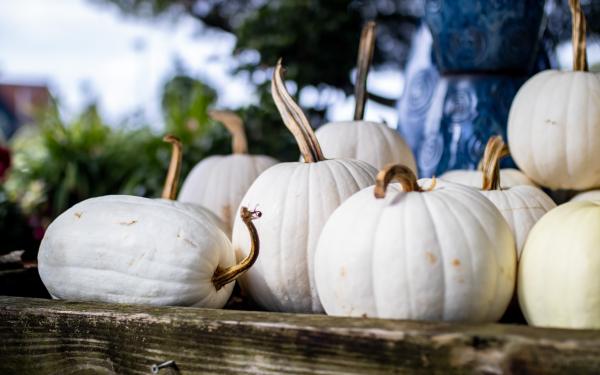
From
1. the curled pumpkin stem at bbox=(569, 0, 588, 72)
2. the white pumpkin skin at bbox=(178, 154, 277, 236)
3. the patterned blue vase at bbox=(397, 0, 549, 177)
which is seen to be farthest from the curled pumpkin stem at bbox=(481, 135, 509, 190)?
the white pumpkin skin at bbox=(178, 154, 277, 236)

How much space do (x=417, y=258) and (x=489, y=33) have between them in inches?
33.2

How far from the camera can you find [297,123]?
2.99 feet

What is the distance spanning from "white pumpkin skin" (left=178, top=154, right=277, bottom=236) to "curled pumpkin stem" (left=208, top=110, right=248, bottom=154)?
43 millimetres

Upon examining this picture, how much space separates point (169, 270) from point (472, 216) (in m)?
0.38

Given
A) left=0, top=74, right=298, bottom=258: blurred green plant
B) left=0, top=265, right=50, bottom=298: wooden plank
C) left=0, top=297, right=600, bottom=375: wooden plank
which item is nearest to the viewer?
left=0, top=297, right=600, bottom=375: wooden plank

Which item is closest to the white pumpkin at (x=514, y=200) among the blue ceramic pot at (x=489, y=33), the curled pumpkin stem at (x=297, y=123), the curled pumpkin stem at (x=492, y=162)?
the curled pumpkin stem at (x=492, y=162)

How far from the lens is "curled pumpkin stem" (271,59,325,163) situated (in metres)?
0.91

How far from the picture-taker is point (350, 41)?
239 centimetres

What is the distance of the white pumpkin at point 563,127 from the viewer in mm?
1033

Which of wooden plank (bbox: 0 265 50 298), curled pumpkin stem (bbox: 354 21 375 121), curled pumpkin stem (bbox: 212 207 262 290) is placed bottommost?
wooden plank (bbox: 0 265 50 298)

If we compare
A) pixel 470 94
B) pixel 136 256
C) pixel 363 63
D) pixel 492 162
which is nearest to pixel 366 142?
pixel 363 63

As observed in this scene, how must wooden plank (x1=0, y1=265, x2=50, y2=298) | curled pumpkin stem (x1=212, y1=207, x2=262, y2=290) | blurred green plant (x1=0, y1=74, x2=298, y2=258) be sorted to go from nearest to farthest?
curled pumpkin stem (x1=212, y1=207, x2=262, y2=290), wooden plank (x1=0, y1=265, x2=50, y2=298), blurred green plant (x1=0, y1=74, x2=298, y2=258)

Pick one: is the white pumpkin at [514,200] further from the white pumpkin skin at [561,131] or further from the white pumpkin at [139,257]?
the white pumpkin at [139,257]

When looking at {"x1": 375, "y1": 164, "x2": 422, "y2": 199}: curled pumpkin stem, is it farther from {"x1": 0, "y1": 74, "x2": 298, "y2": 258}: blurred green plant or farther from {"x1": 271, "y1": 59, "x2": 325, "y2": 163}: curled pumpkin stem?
{"x1": 0, "y1": 74, "x2": 298, "y2": 258}: blurred green plant
